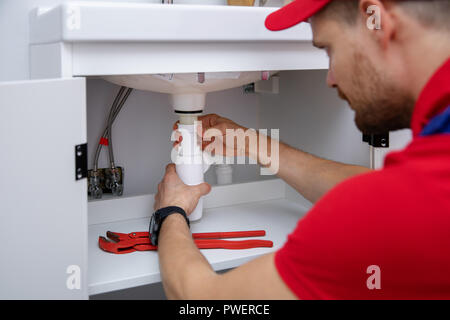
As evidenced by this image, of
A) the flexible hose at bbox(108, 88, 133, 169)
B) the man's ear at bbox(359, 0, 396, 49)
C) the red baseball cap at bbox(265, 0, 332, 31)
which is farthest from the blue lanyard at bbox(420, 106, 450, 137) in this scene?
the flexible hose at bbox(108, 88, 133, 169)

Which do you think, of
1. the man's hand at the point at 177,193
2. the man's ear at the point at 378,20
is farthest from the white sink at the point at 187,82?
the man's ear at the point at 378,20

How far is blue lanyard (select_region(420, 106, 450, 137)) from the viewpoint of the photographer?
543 mm

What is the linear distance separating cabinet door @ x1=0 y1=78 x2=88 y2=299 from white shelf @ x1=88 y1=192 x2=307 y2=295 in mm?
138

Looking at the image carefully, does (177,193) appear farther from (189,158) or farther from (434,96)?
(434,96)

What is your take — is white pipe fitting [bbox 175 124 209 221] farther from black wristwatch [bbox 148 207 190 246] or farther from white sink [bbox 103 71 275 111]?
black wristwatch [bbox 148 207 190 246]

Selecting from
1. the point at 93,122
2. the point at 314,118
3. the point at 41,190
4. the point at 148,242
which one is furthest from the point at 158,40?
the point at 314,118

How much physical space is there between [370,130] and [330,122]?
620 millimetres

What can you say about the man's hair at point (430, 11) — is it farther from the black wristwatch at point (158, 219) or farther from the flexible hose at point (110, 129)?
the flexible hose at point (110, 129)

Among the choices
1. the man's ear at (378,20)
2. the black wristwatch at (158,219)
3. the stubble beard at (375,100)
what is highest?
the man's ear at (378,20)

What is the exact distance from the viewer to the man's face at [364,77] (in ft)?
2.15

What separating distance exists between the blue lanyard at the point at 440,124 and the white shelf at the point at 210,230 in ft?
1.79

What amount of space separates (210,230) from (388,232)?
69cm

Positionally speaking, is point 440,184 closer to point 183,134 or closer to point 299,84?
point 183,134

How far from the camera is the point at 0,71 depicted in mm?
1198
